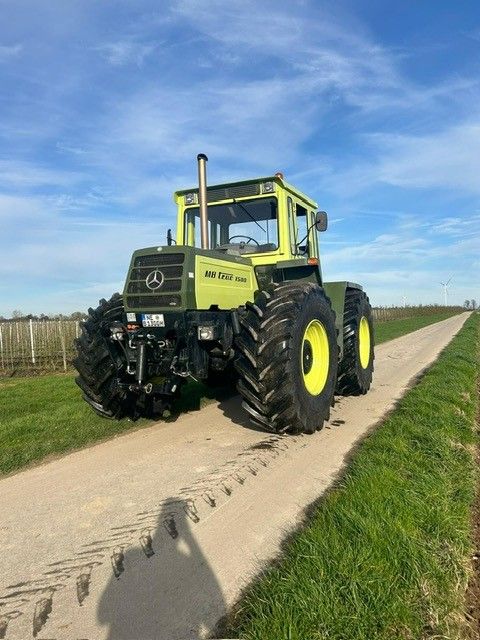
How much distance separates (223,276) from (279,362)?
1.50m

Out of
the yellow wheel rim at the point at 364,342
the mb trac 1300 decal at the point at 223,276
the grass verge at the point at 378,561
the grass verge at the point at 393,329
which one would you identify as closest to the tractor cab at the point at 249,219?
A: the mb trac 1300 decal at the point at 223,276

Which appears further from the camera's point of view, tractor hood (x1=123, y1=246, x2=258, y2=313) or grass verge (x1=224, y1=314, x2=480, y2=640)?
tractor hood (x1=123, y1=246, x2=258, y2=313)

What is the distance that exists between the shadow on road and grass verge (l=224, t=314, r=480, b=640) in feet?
0.65

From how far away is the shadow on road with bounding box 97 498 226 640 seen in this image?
231 centimetres

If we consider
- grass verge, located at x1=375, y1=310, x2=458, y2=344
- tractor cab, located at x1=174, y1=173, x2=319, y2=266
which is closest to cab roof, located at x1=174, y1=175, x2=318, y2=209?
tractor cab, located at x1=174, y1=173, x2=319, y2=266

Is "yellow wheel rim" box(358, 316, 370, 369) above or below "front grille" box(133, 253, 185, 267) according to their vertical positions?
below

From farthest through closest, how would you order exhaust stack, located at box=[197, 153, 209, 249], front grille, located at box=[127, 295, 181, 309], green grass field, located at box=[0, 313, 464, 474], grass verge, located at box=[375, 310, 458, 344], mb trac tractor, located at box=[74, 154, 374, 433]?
grass verge, located at box=[375, 310, 458, 344] < exhaust stack, located at box=[197, 153, 209, 249] < front grille, located at box=[127, 295, 181, 309] < green grass field, located at box=[0, 313, 464, 474] < mb trac tractor, located at box=[74, 154, 374, 433]

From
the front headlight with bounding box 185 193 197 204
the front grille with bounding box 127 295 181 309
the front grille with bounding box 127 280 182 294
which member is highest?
the front headlight with bounding box 185 193 197 204

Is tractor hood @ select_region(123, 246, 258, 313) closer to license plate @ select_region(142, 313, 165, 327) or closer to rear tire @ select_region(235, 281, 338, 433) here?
license plate @ select_region(142, 313, 165, 327)

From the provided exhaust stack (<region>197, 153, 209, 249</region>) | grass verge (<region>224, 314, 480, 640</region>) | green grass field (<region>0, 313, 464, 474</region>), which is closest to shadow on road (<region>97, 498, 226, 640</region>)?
grass verge (<region>224, 314, 480, 640</region>)

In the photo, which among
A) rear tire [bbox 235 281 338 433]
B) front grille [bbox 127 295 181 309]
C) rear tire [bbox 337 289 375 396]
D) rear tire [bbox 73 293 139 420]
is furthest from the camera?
rear tire [bbox 337 289 375 396]

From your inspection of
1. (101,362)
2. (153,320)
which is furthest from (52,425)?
(153,320)

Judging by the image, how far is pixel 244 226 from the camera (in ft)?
22.3

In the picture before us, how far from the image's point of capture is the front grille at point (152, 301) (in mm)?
5277
